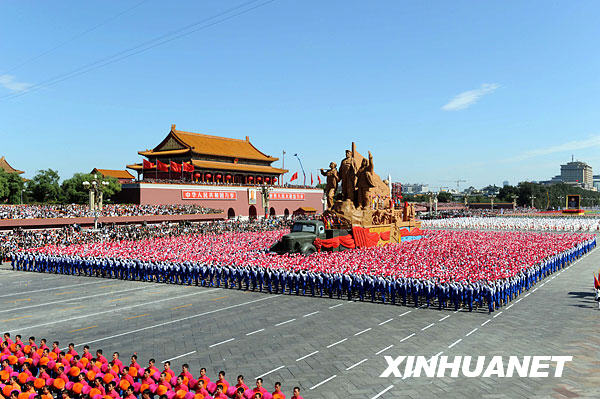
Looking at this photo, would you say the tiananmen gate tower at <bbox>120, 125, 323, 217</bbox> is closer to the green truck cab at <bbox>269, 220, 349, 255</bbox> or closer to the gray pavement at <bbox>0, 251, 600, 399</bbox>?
the green truck cab at <bbox>269, 220, 349, 255</bbox>

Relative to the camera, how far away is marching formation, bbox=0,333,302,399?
7.98 metres

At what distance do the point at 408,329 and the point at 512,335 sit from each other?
3.05 meters

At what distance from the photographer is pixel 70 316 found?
16.8m

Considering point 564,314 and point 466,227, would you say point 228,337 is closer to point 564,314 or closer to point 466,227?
point 564,314

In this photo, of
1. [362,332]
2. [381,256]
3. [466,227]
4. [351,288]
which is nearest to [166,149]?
[466,227]

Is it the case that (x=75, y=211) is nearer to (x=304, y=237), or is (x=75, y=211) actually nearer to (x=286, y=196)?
(x=304, y=237)

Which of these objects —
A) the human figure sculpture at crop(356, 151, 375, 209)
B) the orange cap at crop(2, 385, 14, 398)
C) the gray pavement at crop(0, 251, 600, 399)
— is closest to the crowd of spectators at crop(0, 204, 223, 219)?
the gray pavement at crop(0, 251, 600, 399)

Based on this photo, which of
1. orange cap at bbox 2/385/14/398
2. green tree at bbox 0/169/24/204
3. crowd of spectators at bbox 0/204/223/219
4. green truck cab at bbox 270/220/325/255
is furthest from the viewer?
green tree at bbox 0/169/24/204

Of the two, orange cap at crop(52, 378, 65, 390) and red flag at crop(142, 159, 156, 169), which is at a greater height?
red flag at crop(142, 159, 156, 169)

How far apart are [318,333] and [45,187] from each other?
57.1 metres

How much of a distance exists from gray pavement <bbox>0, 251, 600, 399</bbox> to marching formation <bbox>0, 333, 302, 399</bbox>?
87.3 inches

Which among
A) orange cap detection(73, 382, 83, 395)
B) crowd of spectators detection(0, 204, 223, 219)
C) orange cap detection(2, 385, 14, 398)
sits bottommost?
orange cap detection(73, 382, 83, 395)

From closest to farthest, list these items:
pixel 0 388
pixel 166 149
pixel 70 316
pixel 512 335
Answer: pixel 0 388 < pixel 512 335 < pixel 70 316 < pixel 166 149

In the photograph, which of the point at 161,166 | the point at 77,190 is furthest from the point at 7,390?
the point at 161,166
